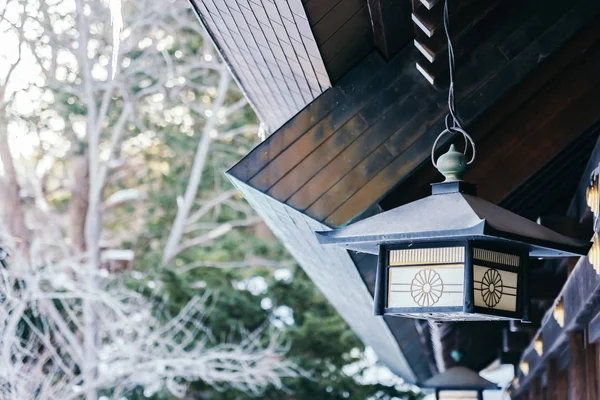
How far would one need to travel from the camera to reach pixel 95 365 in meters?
10.6

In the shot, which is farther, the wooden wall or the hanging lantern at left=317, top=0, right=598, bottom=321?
the wooden wall

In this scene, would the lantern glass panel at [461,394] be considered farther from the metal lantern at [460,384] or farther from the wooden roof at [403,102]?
the wooden roof at [403,102]

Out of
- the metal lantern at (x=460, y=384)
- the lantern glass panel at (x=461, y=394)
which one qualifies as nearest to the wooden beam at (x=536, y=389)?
the metal lantern at (x=460, y=384)

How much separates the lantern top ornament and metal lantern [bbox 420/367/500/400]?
4927 mm

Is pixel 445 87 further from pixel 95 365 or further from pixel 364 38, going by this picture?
pixel 95 365

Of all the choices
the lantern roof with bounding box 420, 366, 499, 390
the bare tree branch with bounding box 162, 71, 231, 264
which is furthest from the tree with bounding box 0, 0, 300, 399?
the lantern roof with bounding box 420, 366, 499, 390

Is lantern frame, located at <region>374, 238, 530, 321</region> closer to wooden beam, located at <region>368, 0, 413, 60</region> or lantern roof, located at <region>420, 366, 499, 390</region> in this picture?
wooden beam, located at <region>368, 0, 413, 60</region>

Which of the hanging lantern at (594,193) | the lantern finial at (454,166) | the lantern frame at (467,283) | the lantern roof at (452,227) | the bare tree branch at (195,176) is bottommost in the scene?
the lantern frame at (467,283)

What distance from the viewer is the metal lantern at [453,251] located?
296cm

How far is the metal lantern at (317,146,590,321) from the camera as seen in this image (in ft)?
9.70

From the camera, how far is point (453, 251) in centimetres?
303

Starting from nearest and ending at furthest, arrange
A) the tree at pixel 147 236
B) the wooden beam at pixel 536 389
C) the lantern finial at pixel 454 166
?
1. the lantern finial at pixel 454 166
2. the wooden beam at pixel 536 389
3. the tree at pixel 147 236

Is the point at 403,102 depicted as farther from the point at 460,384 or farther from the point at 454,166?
the point at 460,384

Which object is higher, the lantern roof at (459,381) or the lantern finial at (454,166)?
the lantern finial at (454,166)
